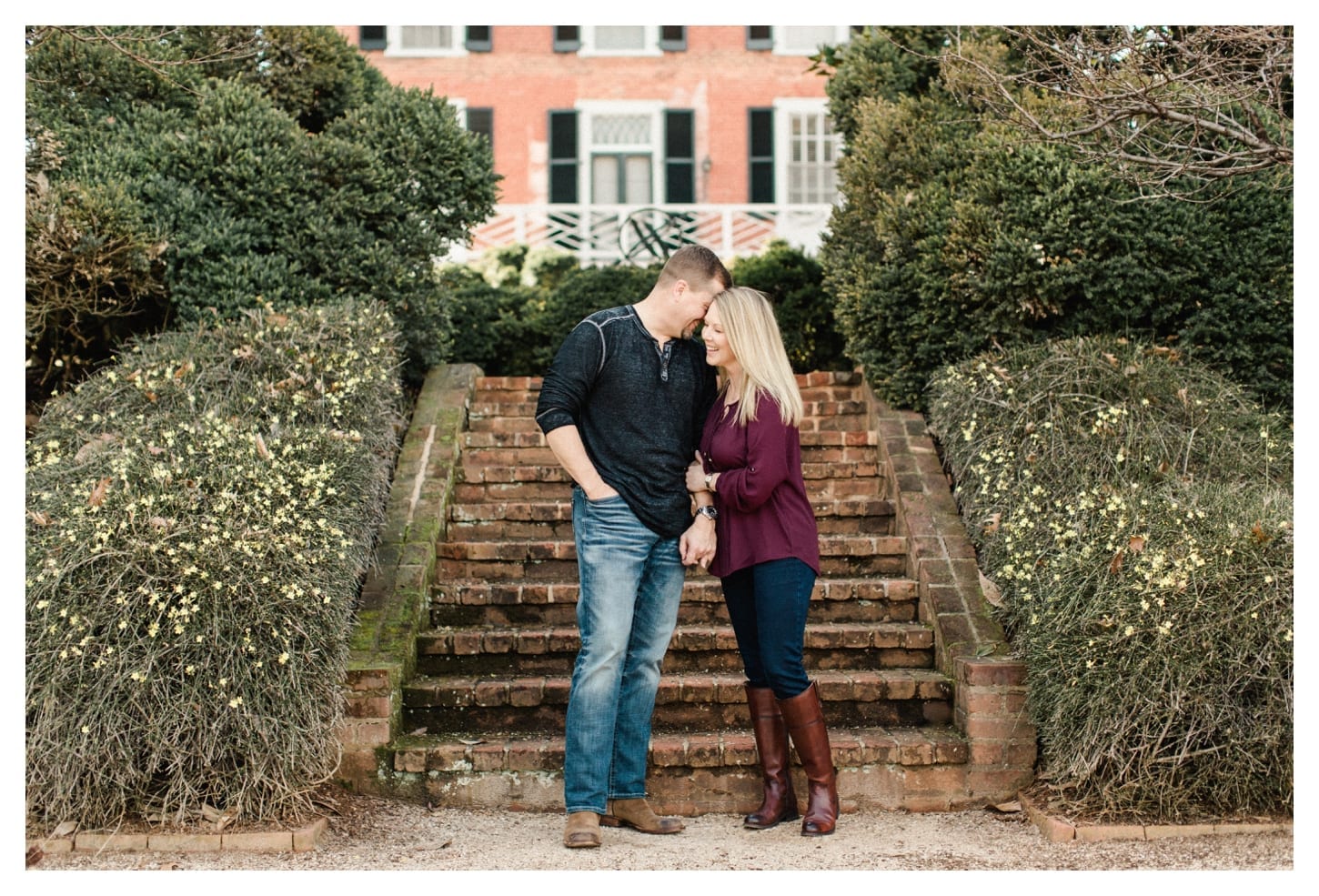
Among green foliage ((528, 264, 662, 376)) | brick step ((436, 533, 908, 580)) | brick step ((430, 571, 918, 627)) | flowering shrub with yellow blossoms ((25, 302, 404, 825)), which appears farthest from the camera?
green foliage ((528, 264, 662, 376))

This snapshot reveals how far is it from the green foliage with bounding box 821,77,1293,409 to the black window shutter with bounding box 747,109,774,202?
11.5 meters

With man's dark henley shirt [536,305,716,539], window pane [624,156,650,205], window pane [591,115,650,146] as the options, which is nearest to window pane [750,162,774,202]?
window pane [624,156,650,205]

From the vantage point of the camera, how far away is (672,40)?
1894 cm

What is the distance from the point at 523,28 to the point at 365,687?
15904 millimetres

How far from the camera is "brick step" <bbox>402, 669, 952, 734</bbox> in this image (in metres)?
5.11

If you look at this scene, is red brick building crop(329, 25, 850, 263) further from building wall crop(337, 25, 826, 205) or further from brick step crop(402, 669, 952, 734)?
brick step crop(402, 669, 952, 734)

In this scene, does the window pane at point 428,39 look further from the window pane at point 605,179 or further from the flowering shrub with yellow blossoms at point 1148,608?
the flowering shrub with yellow blossoms at point 1148,608

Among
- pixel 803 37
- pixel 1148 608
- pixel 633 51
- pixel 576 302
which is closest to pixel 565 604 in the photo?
pixel 1148 608

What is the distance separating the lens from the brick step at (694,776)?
4789 mm

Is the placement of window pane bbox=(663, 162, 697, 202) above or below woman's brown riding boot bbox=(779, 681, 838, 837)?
above

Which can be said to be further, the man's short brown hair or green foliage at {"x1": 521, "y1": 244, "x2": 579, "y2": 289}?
green foliage at {"x1": 521, "y1": 244, "x2": 579, "y2": 289}

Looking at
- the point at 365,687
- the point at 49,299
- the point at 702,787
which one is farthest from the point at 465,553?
the point at 49,299

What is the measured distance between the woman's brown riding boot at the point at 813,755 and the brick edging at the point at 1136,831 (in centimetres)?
80

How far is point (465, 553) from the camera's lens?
19.9ft
